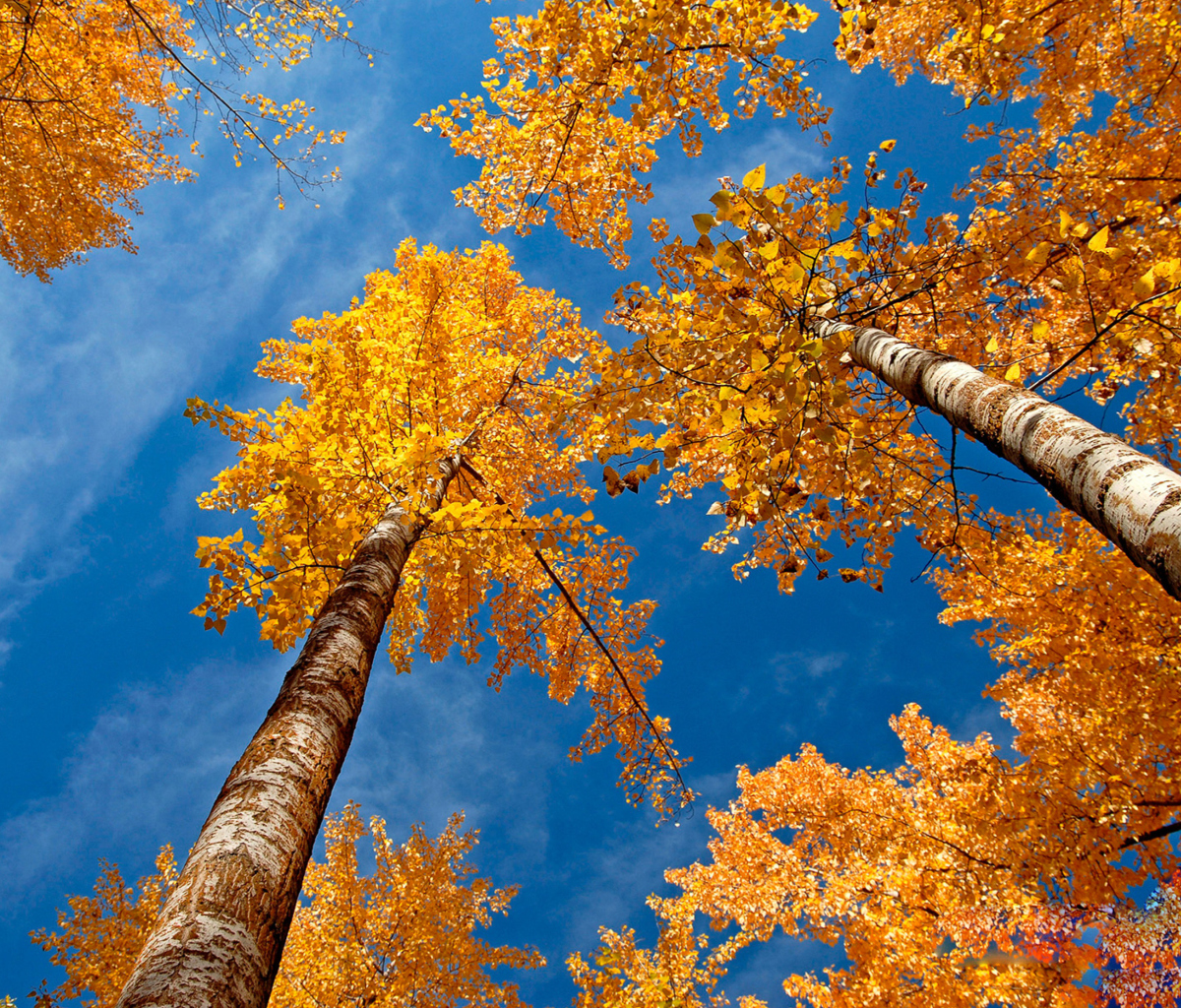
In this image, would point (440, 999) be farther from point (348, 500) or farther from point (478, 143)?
point (478, 143)

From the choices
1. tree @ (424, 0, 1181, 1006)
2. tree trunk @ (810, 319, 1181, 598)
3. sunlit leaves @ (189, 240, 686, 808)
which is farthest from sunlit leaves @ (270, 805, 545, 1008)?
tree trunk @ (810, 319, 1181, 598)

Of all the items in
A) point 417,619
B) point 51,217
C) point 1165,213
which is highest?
point 51,217

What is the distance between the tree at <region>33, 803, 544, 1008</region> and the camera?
20.1 ft

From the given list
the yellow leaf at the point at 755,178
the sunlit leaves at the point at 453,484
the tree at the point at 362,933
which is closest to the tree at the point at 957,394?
the yellow leaf at the point at 755,178

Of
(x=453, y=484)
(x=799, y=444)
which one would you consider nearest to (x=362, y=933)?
(x=453, y=484)

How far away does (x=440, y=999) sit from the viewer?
274 inches

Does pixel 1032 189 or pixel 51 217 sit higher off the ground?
pixel 51 217

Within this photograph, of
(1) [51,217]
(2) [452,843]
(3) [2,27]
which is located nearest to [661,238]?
(3) [2,27]

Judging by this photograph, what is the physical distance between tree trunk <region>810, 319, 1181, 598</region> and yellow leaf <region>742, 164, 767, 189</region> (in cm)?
142

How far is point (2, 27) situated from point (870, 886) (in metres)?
15.8

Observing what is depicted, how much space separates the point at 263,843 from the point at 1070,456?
2.99m

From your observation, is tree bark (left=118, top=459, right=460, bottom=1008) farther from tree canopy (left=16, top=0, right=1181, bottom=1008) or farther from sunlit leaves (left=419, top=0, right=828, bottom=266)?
sunlit leaves (left=419, top=0, right=828, bottom=266)

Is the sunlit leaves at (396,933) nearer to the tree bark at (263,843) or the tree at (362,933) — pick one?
the tree at (362,933)

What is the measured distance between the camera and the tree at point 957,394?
2068 mm
